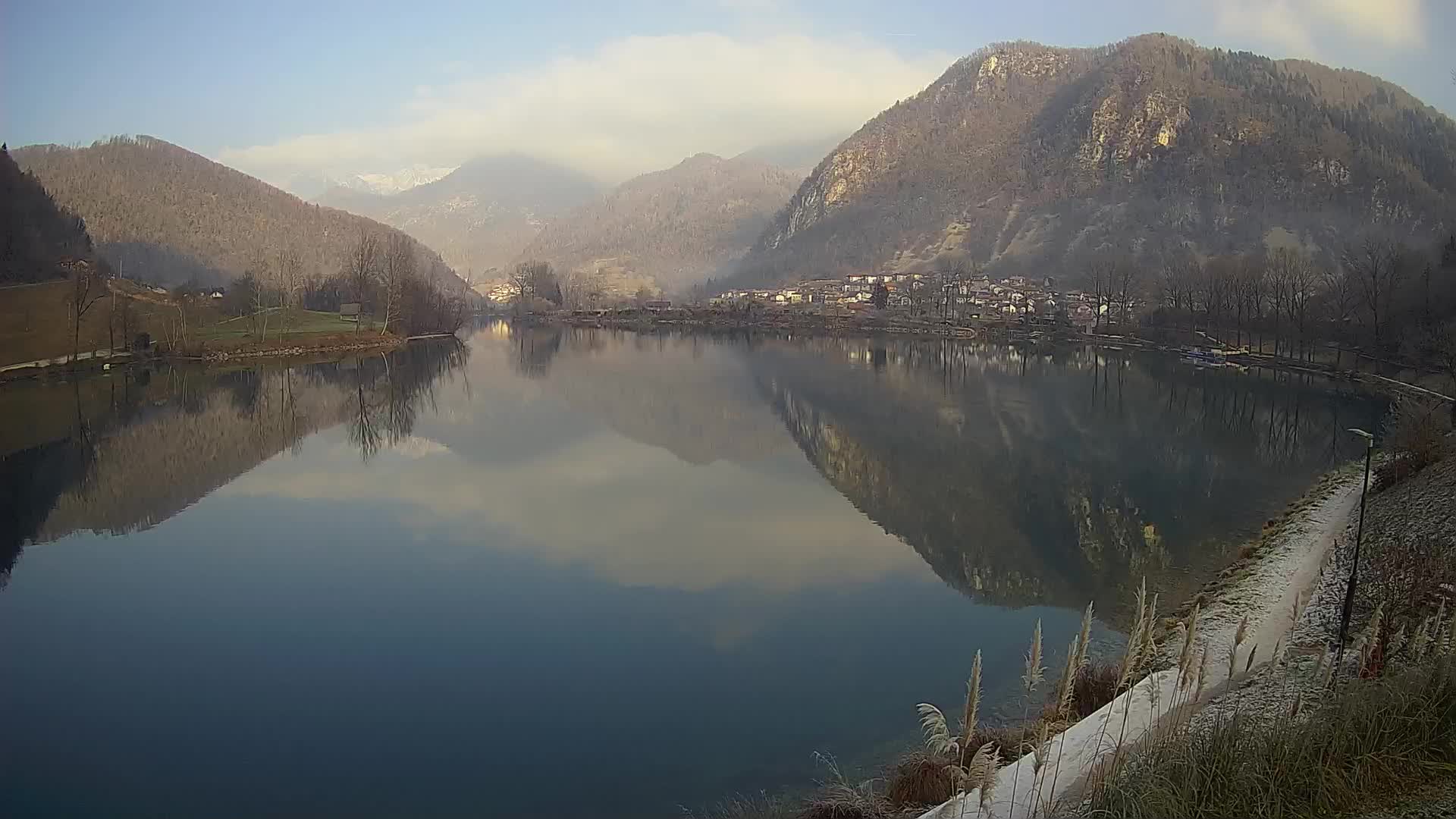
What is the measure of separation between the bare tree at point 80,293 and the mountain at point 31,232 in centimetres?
99

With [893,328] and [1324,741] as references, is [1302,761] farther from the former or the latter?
[893,328]

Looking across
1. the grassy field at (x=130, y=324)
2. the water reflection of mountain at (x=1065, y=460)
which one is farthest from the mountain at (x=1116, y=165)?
the grassy field at (x=130, y=324)

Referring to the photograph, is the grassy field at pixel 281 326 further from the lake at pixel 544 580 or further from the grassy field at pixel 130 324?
the lake at pixel 544 580

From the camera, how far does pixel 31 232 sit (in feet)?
166

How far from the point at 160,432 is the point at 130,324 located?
24.0 m

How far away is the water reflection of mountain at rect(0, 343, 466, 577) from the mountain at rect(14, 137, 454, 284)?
148 ft

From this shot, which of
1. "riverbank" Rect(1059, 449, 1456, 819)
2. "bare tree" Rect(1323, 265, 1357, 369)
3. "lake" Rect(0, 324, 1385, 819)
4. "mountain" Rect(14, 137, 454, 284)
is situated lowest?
"lake" Rect(0, 324, 1385, 819)

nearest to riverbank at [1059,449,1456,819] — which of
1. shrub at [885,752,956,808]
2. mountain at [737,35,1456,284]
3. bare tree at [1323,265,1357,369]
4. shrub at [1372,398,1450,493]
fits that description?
shrub at [885,752,956,808]

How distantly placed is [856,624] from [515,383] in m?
31.3

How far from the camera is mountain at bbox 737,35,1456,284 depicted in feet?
308

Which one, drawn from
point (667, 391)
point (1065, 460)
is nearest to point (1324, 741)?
point (1065, 460)

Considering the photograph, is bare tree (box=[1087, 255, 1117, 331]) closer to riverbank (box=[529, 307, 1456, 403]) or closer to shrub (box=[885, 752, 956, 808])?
riverbank (box=[529, 307, 1456, 403])

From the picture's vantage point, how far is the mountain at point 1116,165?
93.9 m

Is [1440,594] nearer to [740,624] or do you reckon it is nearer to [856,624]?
[856,624]
